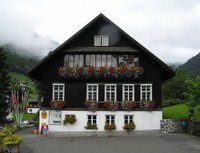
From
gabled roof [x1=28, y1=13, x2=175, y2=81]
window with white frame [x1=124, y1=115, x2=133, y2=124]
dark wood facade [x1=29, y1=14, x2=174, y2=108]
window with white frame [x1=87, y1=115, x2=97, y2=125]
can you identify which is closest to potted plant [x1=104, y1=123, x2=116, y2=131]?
window with white frame [x1=87, y1=115, x2=97, y2=125]

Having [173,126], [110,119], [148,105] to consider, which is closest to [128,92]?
[148,105]

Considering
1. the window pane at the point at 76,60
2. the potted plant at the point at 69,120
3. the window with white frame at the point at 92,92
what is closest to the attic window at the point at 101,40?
the window pane at the point at 76,60

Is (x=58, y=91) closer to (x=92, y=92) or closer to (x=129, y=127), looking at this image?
(x=92, y=92)

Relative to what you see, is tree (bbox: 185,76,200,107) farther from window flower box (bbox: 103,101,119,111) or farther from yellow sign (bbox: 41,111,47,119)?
yellow sign (bbox: 41,111,47,119)

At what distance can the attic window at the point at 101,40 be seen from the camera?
3058cm

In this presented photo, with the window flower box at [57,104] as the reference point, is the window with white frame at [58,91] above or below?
above

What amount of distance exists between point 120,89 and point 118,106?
1.64 meters

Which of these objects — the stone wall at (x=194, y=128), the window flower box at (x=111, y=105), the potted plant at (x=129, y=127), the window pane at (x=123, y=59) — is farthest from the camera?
the window pane at (x=123, y=59)

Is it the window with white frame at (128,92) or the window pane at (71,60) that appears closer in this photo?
the window with white frame at (128,92)

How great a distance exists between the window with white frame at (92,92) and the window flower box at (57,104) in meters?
2.54

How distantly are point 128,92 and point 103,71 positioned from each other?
3160 mm

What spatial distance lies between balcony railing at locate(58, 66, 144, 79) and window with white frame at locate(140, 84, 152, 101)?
137 centimetres

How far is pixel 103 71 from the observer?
96.1 ft

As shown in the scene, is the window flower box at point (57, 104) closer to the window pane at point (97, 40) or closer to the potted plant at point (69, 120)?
Answer: the potted plant at point (69, 120)
